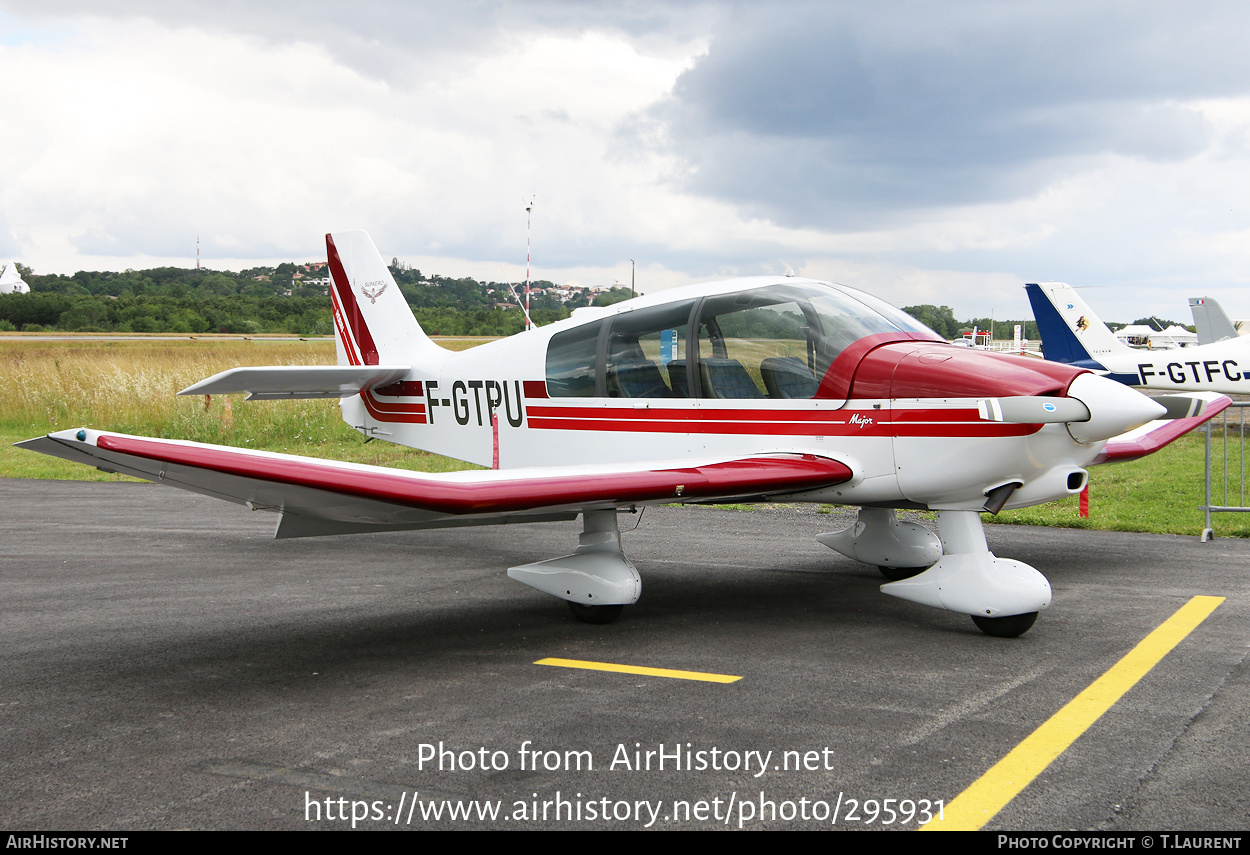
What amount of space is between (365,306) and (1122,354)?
19.3m

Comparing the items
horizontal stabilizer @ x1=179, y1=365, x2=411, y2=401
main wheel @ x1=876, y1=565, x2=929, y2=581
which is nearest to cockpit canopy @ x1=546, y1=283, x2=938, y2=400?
main wheel @ x1=876, y1=565, x2=929, y2=581

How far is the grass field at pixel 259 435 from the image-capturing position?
992cm

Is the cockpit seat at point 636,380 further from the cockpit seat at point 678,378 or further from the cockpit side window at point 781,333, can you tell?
the cockpit side window at point 781,333

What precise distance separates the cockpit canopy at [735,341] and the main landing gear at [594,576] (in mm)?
1013

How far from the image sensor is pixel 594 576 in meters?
5.83

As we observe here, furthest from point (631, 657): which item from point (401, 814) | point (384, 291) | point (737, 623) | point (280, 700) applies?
point (384, 291)

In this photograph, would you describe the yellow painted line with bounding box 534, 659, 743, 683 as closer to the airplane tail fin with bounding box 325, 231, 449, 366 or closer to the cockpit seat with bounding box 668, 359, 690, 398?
the cockpit seat with bounding box 668, 359, 690, 398

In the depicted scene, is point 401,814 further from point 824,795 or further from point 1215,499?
point 1215,499

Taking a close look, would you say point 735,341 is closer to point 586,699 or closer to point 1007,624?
point 1007,624

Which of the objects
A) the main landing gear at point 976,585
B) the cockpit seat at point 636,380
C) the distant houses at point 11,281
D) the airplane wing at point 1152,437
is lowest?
the main landing gear at point 976,585

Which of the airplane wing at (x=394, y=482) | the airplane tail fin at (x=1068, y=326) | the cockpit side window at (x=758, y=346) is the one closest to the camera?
the airplane wing at (x=394, y=482)

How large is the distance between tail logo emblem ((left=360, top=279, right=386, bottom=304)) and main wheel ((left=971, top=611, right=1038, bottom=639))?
6.33 meters

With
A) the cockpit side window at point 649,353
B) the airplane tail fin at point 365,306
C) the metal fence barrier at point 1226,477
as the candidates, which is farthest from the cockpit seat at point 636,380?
the metal fence barrier at point 1226,477

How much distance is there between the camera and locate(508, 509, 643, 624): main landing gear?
5.77 meters
